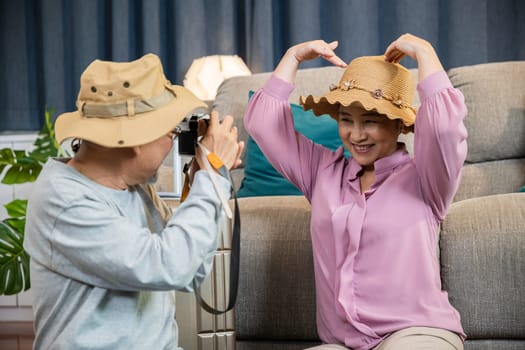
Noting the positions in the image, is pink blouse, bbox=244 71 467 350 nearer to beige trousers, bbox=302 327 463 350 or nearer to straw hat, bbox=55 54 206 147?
beige trousers, bbox=302 327 463 350

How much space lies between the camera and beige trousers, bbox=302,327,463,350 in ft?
4.80

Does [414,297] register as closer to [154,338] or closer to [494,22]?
[154,338]

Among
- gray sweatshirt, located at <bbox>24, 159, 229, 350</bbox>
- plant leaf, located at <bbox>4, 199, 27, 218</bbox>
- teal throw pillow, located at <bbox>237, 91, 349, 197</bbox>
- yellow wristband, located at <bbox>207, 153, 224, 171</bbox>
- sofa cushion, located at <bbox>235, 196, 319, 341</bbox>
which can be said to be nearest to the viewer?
gray sweatshirt, located at <bbox>24, 159, 229, 350</bbox>

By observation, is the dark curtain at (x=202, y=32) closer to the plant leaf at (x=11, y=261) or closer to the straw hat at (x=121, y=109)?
the plant leaf at (x=11, y=261)

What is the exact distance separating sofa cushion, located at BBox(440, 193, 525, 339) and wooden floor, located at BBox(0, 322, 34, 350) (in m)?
1.75

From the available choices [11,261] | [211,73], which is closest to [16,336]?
[11,261]

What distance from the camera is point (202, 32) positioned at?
12.3 feet

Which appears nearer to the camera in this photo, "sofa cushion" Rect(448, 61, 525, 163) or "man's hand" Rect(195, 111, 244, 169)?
"man's hand" Rect(195, 111, 244, 169)

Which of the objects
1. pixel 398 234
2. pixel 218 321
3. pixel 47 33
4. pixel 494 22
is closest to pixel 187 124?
pixel 398 234

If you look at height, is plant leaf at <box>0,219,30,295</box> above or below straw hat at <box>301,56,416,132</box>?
below

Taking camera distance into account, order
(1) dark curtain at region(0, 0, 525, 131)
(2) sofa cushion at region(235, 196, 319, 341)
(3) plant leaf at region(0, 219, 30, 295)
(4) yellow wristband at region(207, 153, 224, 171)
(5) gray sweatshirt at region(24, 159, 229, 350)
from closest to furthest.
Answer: (5) gray sweatshirt at region(24, 159, 229, 350)
(4) yellow wristband at region(207, 153, 224, 171)
(2) sofa cushion at region(235, 196, 319, 341)
(3) plant leaf at region(0, 219, 30, 295)
(1) dark curtain at region(0, 0, 525, 131)

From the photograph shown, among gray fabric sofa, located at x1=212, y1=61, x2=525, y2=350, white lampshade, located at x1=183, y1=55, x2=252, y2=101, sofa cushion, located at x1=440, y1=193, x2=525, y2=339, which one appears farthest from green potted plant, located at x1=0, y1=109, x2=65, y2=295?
sofa cushion, located at x1=440, y1=193, x2=525, y2=339

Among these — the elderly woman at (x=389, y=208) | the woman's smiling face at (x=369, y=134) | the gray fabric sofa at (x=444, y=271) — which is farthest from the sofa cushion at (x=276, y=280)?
the woman's smiling face at (x=369, y=134)

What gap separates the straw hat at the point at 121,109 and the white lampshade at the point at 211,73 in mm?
2165
